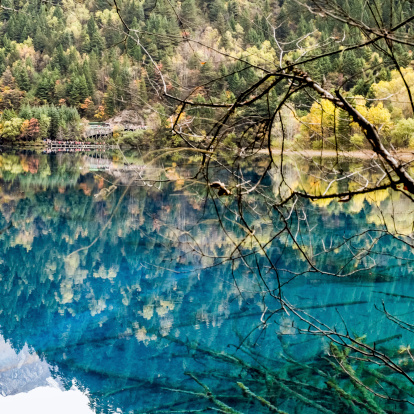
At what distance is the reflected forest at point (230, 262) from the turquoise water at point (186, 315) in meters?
0.03

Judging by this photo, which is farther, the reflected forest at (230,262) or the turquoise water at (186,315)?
the turquoise water at (186,315)

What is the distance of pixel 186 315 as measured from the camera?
20.4ft

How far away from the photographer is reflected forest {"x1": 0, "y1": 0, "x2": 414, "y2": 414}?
1.09 meters

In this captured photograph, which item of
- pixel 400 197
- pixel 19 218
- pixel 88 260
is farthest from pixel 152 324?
pixel 400 197

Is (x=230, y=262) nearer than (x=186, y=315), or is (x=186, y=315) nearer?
(x=186, y=315)

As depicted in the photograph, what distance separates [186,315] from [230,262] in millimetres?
1996

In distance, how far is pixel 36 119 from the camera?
136 feet

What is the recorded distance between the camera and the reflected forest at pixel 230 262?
1.09 meters

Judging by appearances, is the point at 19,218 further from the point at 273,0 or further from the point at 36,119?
the point at 273,0

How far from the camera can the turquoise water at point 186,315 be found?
438cm

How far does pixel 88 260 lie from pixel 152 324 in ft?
10.8

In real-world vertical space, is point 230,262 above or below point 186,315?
above

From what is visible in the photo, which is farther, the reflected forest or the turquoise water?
Result: the turquoise water

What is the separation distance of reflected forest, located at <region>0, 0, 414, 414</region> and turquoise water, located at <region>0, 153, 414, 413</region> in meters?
0.03
